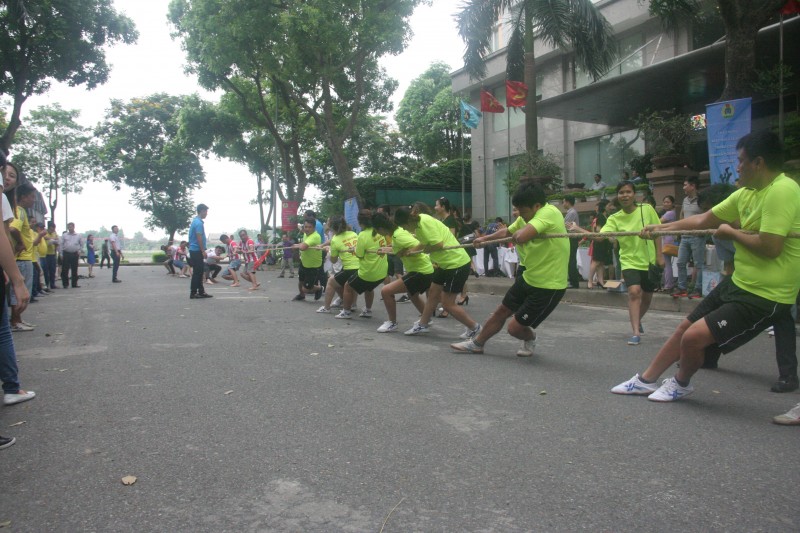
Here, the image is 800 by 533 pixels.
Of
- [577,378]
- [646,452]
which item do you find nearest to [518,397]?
[577,378]

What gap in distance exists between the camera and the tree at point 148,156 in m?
46.9

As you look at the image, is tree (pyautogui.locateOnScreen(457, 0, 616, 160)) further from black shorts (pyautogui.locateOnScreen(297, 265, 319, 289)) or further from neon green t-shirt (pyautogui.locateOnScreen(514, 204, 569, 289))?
neon green t-shirt (pyautogui.locateOnScreen(514, 204, 569, 289))

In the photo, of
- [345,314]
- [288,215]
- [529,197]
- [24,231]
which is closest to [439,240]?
[529,197]

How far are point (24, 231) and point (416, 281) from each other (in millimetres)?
5694

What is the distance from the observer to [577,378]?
208 inches

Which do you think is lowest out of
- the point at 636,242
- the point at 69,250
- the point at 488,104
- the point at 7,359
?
the point at 7,359

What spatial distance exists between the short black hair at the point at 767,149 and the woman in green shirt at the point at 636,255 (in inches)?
118

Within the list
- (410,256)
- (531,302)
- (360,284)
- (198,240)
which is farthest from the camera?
(198,240)

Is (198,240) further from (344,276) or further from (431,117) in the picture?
(431,117)

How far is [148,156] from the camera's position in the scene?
47.3 m

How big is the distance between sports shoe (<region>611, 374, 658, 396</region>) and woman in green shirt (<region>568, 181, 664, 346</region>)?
8.03 ft

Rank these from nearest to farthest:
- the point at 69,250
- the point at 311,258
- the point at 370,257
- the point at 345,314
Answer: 1. the point at 370,257
2. the point at 345,314
3. the point at 311,258
4. the point at 69,250

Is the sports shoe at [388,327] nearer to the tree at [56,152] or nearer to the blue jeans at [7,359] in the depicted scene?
the blue jeans at [7,359]

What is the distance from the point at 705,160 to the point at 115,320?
16996mm
